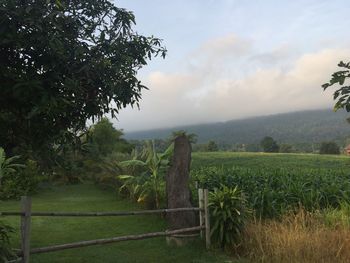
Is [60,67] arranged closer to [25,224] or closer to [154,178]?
[25,224]

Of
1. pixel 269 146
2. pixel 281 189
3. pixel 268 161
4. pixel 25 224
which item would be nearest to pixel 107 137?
pixel 268 161

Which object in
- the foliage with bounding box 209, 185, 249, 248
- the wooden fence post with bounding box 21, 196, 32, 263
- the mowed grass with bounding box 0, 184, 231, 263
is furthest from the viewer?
the foliage with bounding box 209, 185, 249, 248

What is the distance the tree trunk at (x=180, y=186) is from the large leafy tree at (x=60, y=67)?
2.91 meters

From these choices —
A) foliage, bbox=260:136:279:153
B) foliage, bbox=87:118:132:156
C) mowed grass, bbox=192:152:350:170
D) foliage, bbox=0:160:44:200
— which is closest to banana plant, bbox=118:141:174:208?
foliage, bbox=0:160:44:200

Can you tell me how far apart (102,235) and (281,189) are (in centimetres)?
447

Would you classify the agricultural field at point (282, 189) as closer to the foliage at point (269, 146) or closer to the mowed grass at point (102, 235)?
the mowed grass at point (102, 235)

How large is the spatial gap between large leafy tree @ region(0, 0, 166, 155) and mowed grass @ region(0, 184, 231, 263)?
96.3 inches

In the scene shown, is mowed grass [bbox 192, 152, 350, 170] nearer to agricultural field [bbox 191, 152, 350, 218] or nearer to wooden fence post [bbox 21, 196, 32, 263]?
agricultural field [bbox 191, 152, 350, 218]

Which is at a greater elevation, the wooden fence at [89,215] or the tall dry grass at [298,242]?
the wooden fence at [89,215]

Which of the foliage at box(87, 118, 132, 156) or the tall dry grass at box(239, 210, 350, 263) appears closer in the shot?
the tall dry grass at box(239, 210, 350, 263)

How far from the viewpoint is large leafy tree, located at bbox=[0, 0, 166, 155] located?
5266 millimetres

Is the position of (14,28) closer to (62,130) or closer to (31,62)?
(31,62)

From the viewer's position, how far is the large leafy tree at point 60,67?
17.3 feet

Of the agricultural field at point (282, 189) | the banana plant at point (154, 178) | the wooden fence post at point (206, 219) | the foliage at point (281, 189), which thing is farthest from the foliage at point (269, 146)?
the wooden fence post at point (206, 219)
